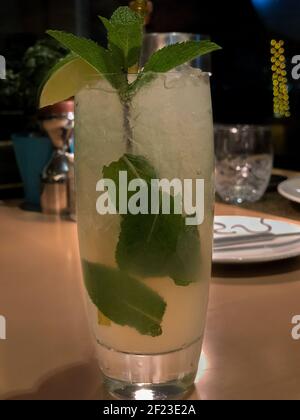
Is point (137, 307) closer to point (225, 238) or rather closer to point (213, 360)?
point (213, 360)

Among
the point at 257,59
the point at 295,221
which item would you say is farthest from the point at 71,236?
the point at 257,59

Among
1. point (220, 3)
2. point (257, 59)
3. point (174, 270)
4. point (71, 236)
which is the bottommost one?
point (71, 236)

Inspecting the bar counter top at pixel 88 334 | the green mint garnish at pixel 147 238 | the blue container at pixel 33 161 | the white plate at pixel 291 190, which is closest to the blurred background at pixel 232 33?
the blue container at pixel 33 161

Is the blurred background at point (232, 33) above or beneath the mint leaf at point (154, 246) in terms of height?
above

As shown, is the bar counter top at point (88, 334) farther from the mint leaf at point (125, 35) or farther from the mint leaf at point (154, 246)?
the mint leaf at point (125, 35)

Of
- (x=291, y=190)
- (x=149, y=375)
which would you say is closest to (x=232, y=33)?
(x=291, y=190)

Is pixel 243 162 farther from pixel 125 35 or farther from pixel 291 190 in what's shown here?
pixel 125 35
